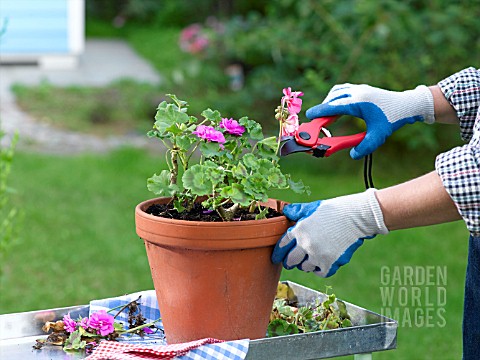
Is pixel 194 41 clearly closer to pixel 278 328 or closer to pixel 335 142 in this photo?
pixel 335 142

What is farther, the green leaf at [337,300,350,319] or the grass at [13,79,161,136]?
the grass at [13,79,161,136]

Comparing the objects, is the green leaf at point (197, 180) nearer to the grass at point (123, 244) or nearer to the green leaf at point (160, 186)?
the green leaf at point (160, 186)

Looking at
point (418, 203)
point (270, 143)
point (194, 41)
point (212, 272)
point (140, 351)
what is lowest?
point (140, 351)

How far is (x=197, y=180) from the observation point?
1330 millimetres

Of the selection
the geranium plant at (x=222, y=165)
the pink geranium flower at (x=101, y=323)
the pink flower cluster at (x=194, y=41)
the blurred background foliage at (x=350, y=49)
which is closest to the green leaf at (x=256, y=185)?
the geranium plant at (x=222, y=165)

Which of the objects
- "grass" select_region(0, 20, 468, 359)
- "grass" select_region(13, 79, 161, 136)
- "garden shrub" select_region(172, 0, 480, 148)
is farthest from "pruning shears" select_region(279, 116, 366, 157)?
"grass" select_region(13, 79, 161, 136)

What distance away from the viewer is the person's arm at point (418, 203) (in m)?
1.32

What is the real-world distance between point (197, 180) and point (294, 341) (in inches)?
11.8

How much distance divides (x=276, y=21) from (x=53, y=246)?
2.09 meters

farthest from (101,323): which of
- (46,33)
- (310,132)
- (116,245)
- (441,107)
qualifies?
(46,33)

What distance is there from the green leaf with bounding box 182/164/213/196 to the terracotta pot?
2.4 inches

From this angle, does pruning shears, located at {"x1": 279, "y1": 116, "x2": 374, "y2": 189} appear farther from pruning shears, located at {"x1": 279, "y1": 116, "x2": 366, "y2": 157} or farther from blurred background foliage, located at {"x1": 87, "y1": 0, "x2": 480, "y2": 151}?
blurred background foliage, located at {"x1": 87, "y1": 0, "x2": 480, "y2": 151}

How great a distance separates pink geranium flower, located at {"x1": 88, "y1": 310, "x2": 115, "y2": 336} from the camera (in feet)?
4.60

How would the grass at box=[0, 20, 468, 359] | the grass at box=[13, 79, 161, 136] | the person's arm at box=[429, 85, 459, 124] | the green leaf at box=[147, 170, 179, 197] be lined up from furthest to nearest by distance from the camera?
the grass at box=[13, 79, 161, 136]
the grass at box=[0, 20, 468, 359]
the person's arm at box=[429, 85, 459, 124]
the green leaf at box=[147, 170, 179, 197]
